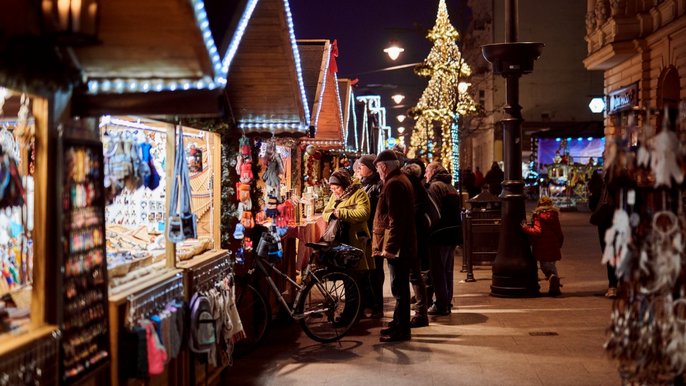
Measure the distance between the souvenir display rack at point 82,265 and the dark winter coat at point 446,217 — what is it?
6.65 m

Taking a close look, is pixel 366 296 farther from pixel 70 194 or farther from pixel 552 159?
pixel 552 159

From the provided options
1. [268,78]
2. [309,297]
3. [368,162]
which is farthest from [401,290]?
[268,78]

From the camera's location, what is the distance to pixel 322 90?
13.8m

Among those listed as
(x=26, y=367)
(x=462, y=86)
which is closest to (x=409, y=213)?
(x=26, y=367)

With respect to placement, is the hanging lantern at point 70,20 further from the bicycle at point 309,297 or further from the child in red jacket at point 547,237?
the child in red jacket at point 547,237

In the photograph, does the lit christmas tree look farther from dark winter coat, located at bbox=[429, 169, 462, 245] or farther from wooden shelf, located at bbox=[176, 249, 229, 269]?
wooden shelf, located at bbox=[176, 249, 229, 269]

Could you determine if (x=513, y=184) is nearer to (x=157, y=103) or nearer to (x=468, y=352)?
(x=468, y=352)

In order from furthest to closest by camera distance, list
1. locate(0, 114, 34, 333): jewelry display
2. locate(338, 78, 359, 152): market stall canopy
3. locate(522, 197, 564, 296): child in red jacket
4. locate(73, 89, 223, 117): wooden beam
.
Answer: locate(338, 78, 359, 152): market stall canopy
locate(522, 197, 564, 296): child in red jacket
locate(73, 89, 223, 117): wooden beam
locate(0, 114, 34, 333): jewelry display

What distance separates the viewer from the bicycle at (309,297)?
374 inches

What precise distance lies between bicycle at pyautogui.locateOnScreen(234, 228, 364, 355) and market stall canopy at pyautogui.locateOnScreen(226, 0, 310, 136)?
1.52m

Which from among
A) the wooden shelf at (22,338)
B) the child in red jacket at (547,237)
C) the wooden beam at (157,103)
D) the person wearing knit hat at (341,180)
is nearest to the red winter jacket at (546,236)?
the child in red jacket at (547,237)

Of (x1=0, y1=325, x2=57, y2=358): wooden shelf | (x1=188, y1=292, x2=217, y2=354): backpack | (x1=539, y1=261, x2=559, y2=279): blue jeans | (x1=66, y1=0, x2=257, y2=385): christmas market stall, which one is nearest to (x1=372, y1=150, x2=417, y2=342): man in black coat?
(x1=66, y1=0, x2=257, y2=385): christmas market stall

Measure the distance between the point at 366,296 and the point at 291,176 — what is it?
401cm

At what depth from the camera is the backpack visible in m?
6.87
